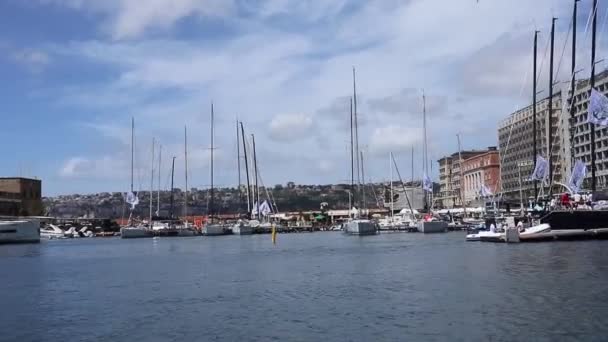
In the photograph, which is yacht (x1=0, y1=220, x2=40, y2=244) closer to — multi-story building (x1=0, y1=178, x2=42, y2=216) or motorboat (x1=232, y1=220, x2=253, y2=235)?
multi-story building (x1=0, y1=178, x2=42, y2=216)

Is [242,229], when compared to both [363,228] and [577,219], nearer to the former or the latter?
[363,228]

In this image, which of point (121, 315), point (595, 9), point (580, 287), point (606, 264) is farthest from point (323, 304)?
point (595, 9)

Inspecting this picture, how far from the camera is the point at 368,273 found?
56.6 m

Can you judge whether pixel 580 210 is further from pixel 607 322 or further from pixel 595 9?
pixel 607 322

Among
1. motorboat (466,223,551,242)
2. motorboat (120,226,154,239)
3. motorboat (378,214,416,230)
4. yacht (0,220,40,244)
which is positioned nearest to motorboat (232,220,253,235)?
motorboat (120,226,154,239)

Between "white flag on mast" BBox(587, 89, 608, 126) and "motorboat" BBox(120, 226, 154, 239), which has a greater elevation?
"white flag on mast" BBox(587, 89, 608, 126)

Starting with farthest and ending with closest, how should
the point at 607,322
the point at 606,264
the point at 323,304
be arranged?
the point at 606,264 → the point at 323,304 → the point at 607,322

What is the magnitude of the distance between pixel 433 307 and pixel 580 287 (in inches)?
405

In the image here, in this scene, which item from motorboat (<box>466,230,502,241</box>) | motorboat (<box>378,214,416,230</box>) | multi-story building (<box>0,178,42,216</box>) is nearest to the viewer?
motorboat (<box>466,230,502,241</box>)

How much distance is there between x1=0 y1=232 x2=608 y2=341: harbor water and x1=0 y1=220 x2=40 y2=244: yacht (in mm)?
83727

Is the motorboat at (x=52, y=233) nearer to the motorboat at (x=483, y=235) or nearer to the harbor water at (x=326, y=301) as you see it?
the motorboat at (x=483, y=235)

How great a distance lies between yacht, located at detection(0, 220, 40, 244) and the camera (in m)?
147

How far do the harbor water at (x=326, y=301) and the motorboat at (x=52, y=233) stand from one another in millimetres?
122322

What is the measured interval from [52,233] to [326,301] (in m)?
161
